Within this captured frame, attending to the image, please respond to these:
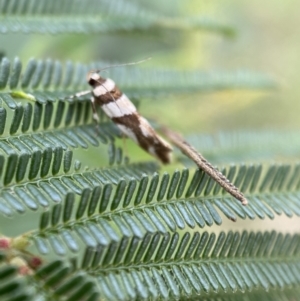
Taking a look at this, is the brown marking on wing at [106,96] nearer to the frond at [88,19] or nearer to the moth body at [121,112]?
the moth body at [121,112]

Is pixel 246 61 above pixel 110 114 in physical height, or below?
below

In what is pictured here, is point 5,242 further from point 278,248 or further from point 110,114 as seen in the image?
point 278,248

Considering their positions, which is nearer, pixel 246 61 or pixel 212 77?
pixel 212 77

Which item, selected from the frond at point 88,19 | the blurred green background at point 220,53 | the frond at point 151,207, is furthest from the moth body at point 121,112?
the blurred green background at point 220,53

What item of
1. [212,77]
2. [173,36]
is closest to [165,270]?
[212,77]

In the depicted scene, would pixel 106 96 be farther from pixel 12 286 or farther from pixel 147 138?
pixel 12 286

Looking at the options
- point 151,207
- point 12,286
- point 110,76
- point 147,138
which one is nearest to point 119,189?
point 151,207
